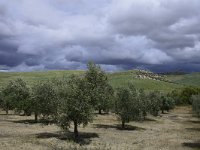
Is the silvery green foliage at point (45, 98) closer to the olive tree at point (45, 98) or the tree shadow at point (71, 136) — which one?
the olive tree at point (45, 98)

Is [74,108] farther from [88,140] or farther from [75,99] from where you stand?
[88,140]

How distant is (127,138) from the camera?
72312 millimetres

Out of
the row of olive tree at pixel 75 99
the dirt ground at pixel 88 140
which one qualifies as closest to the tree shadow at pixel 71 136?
the dirt ground at pixel 88 140

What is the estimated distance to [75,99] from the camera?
66.1 metres

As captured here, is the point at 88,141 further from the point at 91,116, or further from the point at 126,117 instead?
the point at 126,117

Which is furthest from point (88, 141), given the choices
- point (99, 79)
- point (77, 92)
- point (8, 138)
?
point (99, 79)

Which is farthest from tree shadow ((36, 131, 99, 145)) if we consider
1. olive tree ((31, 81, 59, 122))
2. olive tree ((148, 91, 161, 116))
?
olive tree ((148, 91, 161, 116))

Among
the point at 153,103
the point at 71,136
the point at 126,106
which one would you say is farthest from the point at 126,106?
the point at 153,103

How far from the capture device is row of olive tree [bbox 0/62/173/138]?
65.9 meters

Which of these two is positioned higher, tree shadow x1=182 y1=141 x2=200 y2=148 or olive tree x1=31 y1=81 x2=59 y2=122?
olive tree x1=31 y1=81 x2=59 y2=122

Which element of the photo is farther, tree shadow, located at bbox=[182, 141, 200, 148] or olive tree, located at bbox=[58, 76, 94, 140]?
tree shadow, located at bbox=[182, 141, 200, 148]

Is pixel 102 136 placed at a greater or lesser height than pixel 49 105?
lesser

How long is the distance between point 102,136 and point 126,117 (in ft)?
56.1

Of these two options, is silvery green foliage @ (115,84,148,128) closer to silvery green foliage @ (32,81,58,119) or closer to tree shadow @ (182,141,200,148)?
silvery green foliage @ (32,81,58,119)
